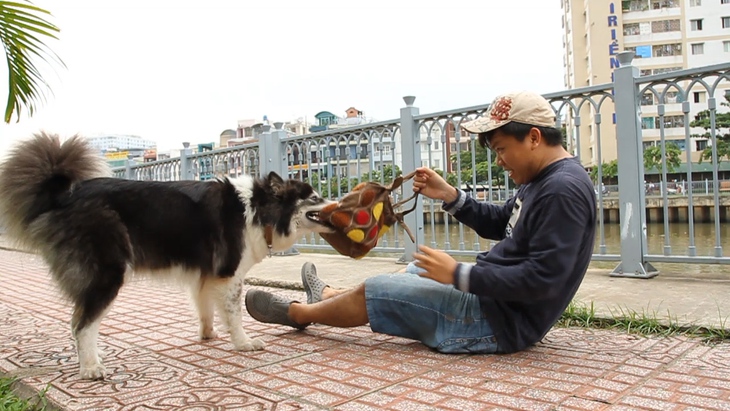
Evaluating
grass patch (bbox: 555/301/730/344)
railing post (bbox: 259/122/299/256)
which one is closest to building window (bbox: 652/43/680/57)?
railing post (bbox: 259/122/299/256)

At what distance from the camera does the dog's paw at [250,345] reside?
126 inches

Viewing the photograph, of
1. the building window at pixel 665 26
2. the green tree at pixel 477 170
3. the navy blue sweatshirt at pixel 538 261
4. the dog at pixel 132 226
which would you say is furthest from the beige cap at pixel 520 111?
the building window at pixel 665 26

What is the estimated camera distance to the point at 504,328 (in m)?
2.81

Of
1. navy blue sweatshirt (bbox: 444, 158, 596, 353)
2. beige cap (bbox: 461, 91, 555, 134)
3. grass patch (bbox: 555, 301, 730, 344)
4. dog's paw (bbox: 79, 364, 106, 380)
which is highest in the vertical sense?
beige cap (bbox: 461, 91, 555, 134)

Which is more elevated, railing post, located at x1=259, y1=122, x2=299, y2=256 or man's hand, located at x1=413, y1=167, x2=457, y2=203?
railing post, located at x1=259, y1=122, x2=299, y2=256

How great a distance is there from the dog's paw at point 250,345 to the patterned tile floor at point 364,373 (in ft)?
0.17

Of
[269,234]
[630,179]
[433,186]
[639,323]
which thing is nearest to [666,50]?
[630,179]

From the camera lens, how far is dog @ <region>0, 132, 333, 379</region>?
2.87 metres

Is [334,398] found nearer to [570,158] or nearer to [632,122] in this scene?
[570,158]

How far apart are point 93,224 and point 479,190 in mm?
4751

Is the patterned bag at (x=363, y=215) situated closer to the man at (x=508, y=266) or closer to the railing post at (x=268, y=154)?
the man at (x=508, y=266)

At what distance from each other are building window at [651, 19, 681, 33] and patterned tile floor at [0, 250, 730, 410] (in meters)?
58.3

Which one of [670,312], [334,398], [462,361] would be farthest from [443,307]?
[670,312]

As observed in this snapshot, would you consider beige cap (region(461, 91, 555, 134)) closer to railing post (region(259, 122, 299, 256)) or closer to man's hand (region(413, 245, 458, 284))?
man's hand (region(413, 245, 458, 284))
